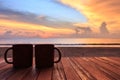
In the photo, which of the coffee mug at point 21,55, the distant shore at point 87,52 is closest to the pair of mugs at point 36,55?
the coffee mug at point 21,55

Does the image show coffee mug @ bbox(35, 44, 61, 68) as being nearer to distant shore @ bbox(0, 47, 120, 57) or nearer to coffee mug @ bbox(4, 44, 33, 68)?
coffee mug @ bbox(4, 44, 33, 68)

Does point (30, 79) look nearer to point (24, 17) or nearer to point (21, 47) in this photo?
point (21, 47)

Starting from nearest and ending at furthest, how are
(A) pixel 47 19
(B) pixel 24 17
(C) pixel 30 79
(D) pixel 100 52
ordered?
(C) pixel 30 79
(D) pixel 100 52
(B) pixel 24 17
(A) pixel 47 19

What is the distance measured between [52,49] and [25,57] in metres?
0.13

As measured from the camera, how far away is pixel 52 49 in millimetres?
985

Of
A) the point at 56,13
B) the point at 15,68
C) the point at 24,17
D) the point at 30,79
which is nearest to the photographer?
the point at 30,79

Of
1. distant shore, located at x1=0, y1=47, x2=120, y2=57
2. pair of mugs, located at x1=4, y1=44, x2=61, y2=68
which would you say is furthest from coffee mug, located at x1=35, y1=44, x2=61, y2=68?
distant shore, located at x1=0, y1=47, x2=120, y2=57

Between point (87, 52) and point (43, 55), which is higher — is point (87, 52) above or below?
below

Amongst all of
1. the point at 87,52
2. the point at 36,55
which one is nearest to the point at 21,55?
the point at 36,55

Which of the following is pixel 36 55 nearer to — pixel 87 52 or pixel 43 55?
pixel 43 55

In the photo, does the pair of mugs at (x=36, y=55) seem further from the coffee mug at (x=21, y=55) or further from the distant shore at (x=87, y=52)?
the distant shore at (x=87, y=52)

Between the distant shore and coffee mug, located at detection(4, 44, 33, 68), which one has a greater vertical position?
coffee mug, located at detection(4, 44, 33, 68)

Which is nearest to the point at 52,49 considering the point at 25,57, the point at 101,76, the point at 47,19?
the point at 25,57

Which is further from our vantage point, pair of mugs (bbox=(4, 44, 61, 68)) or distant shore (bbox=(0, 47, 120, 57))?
Answer: distant shore (bbox=(0, 47, 120, 57))
